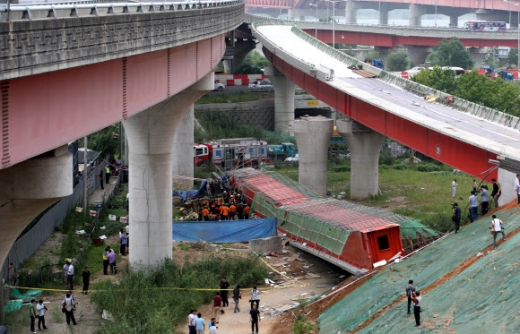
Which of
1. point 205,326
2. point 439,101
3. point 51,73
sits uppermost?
point 51,73

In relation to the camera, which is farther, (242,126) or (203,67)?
(242,126)

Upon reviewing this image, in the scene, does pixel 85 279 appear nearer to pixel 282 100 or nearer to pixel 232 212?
pixel 232 212

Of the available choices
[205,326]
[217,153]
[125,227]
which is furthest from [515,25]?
[205,326]

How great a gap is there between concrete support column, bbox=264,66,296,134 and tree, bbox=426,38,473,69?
131 feet

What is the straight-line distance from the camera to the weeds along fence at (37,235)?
34.8 meters

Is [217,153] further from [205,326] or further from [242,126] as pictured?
[205,326]

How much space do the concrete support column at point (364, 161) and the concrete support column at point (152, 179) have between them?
19.8m

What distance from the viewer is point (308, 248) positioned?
40156 mm

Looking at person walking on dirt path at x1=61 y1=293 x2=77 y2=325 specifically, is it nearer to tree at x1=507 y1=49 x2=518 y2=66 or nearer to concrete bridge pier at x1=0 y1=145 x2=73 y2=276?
concrete bridge pier at x1=0 y1=145 x2=73 y2=276

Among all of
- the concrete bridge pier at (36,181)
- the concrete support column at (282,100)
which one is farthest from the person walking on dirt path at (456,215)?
the concrete support column at (282,100)

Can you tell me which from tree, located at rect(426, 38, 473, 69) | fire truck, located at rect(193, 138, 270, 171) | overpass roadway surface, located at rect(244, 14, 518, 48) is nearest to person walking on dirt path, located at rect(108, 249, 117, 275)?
fire truck, located at rect(193, 138, 270, 171)

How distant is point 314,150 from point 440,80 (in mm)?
26902

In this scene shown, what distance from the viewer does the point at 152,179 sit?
37875 mm

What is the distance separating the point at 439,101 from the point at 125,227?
1850 cm
